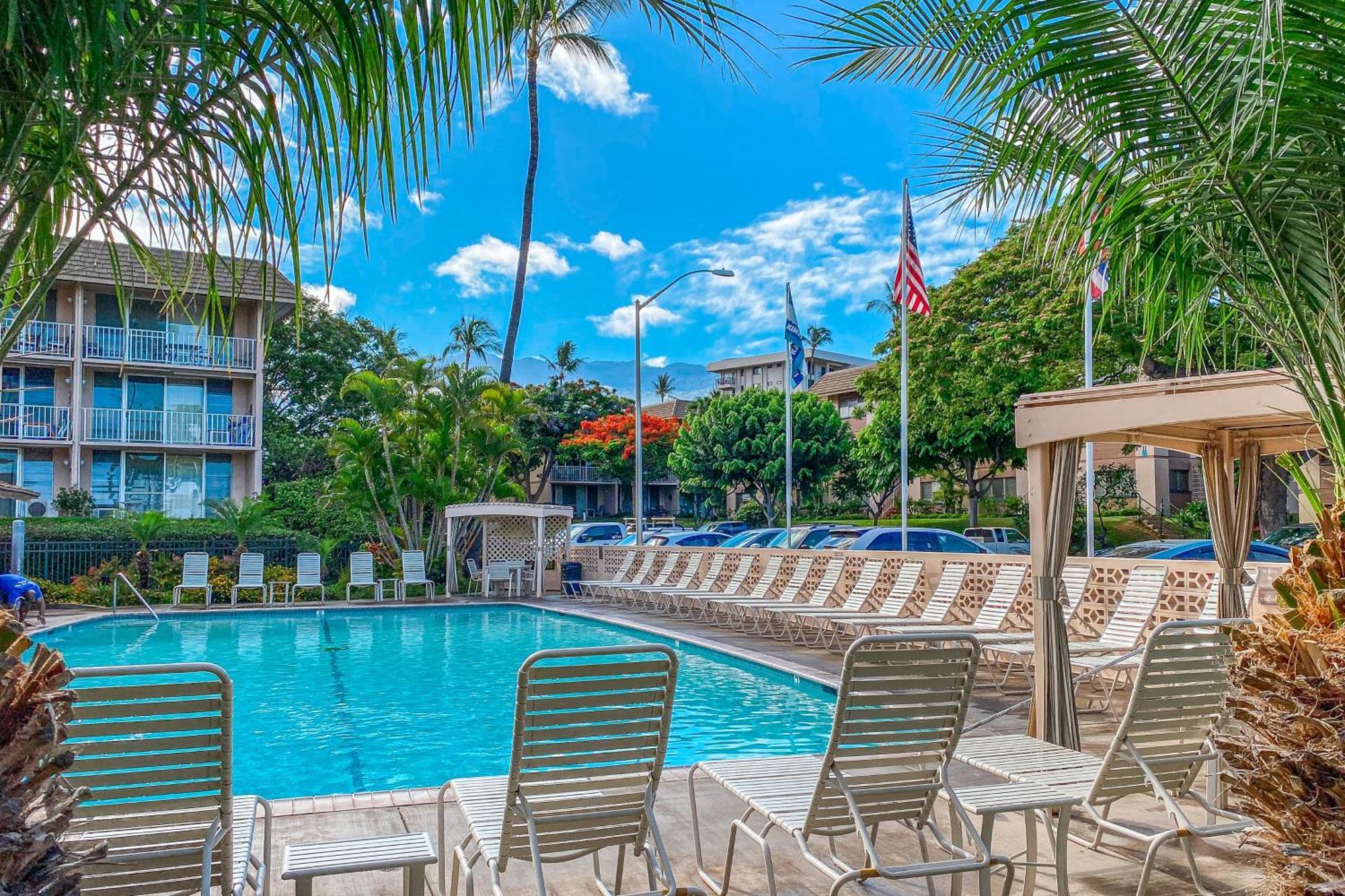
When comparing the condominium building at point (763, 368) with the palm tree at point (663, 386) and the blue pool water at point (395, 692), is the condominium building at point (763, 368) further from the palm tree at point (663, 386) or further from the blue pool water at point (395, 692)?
the blue pool water at point (395, 692)

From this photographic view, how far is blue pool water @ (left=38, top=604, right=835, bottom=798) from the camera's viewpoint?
8211 mm

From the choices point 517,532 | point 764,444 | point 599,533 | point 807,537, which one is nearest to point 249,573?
point 517,532

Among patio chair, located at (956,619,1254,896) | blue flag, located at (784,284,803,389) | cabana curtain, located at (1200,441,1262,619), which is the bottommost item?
patio chair, located at (956,619,1254,896)

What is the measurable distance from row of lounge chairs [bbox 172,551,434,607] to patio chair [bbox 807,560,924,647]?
1104 centimetres

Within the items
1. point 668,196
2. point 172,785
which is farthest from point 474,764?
point 668,196

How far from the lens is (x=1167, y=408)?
527 cm

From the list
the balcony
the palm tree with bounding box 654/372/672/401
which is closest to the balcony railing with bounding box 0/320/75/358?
the balcony

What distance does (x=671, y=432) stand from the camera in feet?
153

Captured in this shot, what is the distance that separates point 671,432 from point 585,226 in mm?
52607

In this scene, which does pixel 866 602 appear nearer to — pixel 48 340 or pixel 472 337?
pixel 48 340

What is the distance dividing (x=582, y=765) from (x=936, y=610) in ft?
29.8

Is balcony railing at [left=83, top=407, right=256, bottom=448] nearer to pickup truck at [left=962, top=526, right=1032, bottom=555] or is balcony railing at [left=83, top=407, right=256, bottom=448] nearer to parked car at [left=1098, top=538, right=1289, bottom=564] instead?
pickup truck at [left=962, top=526, right=1032, bottom=555]

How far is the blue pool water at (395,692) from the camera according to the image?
821 cm

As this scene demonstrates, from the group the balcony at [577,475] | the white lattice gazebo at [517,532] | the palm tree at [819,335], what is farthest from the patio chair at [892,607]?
the palm tree at [819,335]
